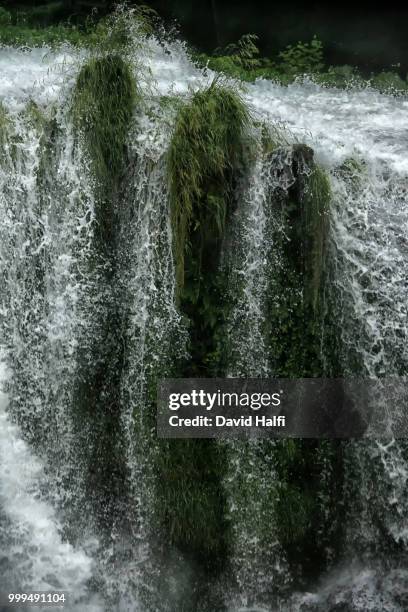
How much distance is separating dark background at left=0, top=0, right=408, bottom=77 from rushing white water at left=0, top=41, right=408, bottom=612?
2231 mm

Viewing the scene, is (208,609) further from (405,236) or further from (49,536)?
(405,236)

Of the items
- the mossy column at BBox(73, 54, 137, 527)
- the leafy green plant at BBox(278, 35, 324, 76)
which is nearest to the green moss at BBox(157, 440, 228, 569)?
the mossy column at BBox(73, 54, 137, 527)

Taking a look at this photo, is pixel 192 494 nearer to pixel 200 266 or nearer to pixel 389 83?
pixel 200 266

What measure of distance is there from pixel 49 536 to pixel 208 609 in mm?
1201

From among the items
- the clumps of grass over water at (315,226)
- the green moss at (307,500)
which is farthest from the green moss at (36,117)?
the green moss at (307,500)

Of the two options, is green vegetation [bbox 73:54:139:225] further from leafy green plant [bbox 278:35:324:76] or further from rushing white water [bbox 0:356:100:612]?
leafy green plant [bbox 278:35:324:76]

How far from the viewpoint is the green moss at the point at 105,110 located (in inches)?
171

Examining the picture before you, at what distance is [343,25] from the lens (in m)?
6.91

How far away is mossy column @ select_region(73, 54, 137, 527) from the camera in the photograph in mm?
4352

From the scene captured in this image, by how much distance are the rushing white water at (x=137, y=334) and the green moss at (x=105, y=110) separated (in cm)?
9

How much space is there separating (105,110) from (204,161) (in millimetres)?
706

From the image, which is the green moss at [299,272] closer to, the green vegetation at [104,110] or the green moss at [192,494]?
the green moss at [192,494]

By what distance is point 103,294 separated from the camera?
4508mm

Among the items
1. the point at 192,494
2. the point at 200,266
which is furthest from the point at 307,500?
the point at 200,266
